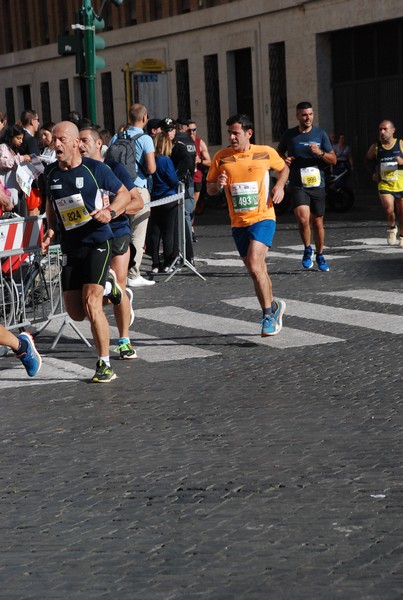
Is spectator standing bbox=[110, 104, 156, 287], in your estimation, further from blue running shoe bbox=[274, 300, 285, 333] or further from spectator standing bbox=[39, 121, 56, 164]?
blue running shoe bbox=[274, 300, 285, 333]

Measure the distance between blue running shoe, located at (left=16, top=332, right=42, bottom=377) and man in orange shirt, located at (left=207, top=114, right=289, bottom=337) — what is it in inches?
93.5

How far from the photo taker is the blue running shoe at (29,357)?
9.71 metres

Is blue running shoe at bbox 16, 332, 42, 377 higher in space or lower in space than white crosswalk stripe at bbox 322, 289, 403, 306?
higher

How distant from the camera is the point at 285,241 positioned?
22109mm

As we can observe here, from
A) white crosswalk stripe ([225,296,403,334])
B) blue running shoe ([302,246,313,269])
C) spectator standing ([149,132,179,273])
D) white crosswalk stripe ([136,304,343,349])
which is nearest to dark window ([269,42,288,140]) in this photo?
spectator standing ([149,132,179,273])

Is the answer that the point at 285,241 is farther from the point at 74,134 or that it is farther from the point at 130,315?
the point at 74,134

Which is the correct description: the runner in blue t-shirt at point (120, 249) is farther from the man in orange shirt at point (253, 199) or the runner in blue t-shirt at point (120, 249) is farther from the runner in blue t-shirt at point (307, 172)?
the runner in blue t-shirt at point (307, 172)

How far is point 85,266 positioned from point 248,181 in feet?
8.01

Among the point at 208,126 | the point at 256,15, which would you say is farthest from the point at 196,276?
the point at 208,126

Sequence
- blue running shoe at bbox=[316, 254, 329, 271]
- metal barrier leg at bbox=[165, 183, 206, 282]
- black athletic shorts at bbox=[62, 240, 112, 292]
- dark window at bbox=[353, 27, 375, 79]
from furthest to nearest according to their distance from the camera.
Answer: dark window at bbox=[353, 27, 375, 79], metal barrier leg at bbox=[165, 183, 206, 282], blue running shoe at bbox=[316, 254, 329, 271], black athletic shorts at bbox=[62, 240, 112, 292]

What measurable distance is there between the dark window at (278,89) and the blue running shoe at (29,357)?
32535mm

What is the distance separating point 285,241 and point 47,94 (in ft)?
118

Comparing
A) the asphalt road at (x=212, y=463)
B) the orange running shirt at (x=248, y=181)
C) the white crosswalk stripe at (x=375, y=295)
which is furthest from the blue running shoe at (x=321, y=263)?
the orange running shirt at (x=248, y=181)

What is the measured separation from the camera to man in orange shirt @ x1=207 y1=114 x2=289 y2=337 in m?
11.6
